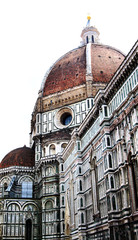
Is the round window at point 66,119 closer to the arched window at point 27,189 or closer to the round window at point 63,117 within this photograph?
the round window at point 63,117

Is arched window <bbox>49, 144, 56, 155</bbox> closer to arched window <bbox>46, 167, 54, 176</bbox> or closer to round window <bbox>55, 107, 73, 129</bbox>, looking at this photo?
round window <bbox>55, 107, 73, 129</bbox>

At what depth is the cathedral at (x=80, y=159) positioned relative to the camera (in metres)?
24.2

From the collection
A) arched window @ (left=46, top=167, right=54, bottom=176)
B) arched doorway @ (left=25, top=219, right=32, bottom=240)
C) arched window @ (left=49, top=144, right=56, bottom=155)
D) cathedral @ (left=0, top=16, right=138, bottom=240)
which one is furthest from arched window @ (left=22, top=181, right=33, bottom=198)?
arched window @ (left=49, top=144, right=56, bottom=155)

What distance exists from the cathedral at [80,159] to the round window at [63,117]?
6.8 inches

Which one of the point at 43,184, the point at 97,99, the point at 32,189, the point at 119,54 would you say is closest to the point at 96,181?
the point at 97,99

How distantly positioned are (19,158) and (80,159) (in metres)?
20.3

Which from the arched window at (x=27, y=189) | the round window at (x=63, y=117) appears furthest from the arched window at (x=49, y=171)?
the round window at (x=63, y=117)

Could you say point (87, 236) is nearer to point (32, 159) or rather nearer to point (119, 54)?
point (32, 159)

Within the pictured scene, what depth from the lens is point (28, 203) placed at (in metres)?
47.2

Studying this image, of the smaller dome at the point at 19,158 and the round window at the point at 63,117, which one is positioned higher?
the round window at the point at 63,117

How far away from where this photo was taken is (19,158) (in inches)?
2119

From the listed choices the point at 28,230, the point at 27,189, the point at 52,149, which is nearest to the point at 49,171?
the point at 52,149

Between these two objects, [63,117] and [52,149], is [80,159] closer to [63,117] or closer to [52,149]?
[52,149]

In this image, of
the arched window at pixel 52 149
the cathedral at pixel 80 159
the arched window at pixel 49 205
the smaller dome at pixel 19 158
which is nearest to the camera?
the cathedral at pixel 80 159
